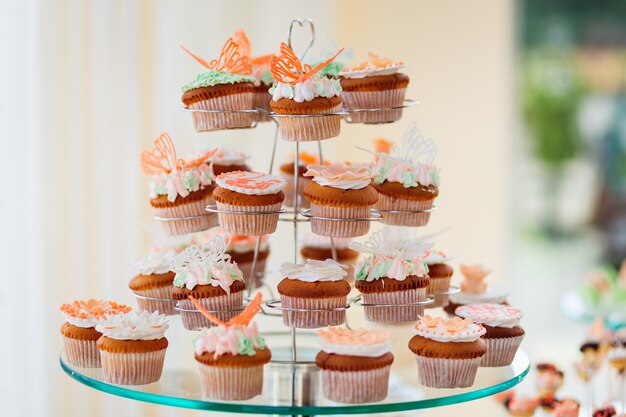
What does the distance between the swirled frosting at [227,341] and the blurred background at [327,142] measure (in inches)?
44.7

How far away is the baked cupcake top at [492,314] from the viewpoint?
1.94 meters

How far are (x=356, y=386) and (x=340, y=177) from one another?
468 millimetres

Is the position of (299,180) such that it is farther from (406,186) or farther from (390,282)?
(390,282)

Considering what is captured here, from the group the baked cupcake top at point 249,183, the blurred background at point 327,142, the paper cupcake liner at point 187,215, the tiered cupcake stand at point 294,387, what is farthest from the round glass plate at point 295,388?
the blurred background at point 327,142

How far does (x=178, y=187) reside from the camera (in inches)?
80.0

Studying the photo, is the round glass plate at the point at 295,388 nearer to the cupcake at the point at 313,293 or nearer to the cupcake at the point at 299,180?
the cupcake at the point at 313,293

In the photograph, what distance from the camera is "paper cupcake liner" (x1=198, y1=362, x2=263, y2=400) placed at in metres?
1.61

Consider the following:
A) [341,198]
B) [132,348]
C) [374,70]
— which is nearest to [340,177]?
[341,198]

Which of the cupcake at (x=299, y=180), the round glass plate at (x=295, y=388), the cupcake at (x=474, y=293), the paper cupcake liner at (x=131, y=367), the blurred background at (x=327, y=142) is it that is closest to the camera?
the round glass plate at (x=295, y=388)

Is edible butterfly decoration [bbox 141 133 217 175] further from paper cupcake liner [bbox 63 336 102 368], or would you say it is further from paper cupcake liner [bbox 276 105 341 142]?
paper cupcake liner [bbox 63 336 102 368]

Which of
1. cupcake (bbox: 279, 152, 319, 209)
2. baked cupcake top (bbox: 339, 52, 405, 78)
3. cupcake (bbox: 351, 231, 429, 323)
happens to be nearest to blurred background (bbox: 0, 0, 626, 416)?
cupcake (bbox: 279, 152, 319, 209)

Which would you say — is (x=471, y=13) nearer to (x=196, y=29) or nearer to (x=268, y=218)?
(x=196, y=29)

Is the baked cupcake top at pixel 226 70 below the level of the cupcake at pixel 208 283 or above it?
above

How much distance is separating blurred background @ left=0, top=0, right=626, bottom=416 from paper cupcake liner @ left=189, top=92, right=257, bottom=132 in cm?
62
